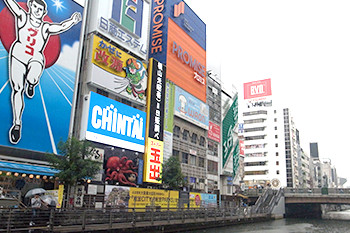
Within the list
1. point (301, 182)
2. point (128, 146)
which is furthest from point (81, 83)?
point (301, 182)

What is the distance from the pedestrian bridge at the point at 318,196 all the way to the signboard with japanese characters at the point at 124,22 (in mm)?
36201

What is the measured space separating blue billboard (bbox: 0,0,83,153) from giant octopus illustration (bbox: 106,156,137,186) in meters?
6.57

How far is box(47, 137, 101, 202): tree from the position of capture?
27266 millimetres

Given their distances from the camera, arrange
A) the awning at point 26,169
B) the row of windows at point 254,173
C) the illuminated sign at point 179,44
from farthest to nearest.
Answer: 1. the row of windows at point 254,173
2. the illuminated sign at point 179,44
3. the awning at point 26,169

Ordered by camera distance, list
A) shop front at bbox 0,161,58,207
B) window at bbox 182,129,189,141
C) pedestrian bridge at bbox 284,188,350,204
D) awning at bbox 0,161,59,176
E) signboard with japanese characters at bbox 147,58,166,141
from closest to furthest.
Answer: awning at bbox 0,161,59,176, shop front at bbox 0,161,58,207, signboard with japanese characters at bbox 147,58,166,141, window at bbox 182,129,189,141, pedestrian bridge at bbox 284,188,350,204

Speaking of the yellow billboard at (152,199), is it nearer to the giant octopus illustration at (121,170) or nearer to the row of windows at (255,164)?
the giant octopus illustration at (121,170)

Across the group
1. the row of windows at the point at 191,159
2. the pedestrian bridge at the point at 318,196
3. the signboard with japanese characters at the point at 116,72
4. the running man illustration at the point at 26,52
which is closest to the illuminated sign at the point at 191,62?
the signboard with japanese characters at the point at 116,72

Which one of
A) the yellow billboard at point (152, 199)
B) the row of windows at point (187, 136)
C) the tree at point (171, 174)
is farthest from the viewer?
the row of windows at point (187, 136)

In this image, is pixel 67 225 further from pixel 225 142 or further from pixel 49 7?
pixel 225 142

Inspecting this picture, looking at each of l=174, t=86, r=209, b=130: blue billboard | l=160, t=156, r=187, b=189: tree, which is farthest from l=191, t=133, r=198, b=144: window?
l=160, t=156, r=187, b=189: tree

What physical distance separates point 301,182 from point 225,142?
77.1 m

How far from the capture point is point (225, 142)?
216 feet

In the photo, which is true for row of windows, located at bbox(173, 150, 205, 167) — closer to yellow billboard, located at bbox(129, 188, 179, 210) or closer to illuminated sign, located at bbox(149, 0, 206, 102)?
yellow billboard, located at bbox(129, 188, 179, 210)

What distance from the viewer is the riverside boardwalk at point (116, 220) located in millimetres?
18203
